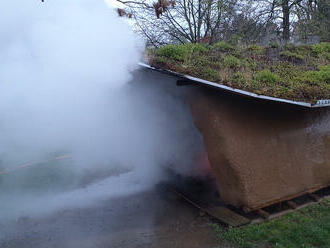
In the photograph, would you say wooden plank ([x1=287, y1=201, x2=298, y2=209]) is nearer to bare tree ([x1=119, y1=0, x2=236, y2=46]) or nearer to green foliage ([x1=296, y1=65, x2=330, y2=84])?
green foliage ([x1=296, y1=65, x2=330, y2=84])

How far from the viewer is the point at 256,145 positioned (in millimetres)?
5570

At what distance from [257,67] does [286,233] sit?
3.01 meters

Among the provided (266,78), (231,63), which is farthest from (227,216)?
(231,63)

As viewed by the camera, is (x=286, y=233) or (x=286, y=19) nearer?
(x=286, y=233)

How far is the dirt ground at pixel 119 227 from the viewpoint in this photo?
4.93 meters

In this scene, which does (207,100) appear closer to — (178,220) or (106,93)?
(106,93)

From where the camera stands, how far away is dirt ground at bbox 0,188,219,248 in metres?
4.93

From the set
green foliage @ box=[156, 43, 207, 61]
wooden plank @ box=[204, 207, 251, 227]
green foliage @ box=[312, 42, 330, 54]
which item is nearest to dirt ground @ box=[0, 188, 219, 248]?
wooden plank @ box=[204, 207, 251, 227]

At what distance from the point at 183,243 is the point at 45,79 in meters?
2.75

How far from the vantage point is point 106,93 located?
5.39 m

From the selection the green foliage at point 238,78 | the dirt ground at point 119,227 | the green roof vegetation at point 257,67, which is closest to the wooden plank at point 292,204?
the dirt ground at point 119,227

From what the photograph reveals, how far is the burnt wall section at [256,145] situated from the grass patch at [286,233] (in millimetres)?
427

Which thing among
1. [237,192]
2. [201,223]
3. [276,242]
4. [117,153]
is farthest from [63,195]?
[276,242]

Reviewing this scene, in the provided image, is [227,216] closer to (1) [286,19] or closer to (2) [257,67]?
(2) [257,67]
